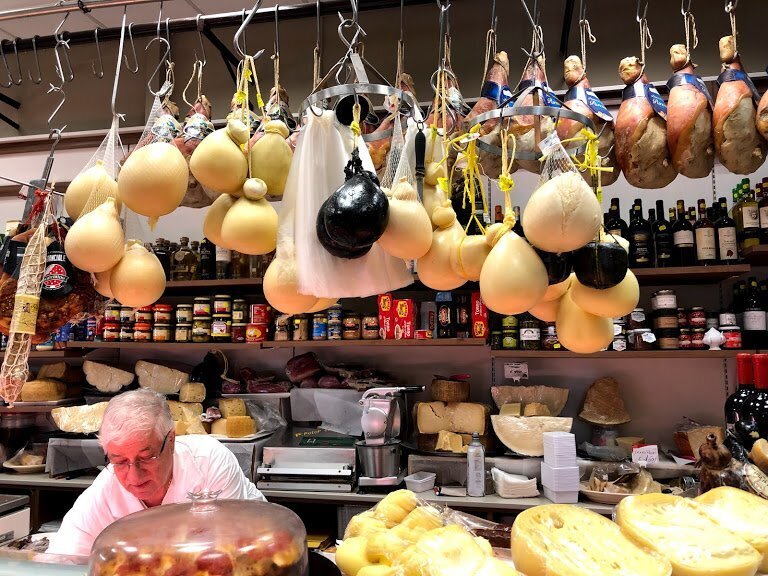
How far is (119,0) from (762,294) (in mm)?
3001

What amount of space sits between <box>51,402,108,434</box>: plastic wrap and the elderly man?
163 centimetres

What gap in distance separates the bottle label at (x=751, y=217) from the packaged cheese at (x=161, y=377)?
313cm

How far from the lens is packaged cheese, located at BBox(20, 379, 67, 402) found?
3559mm

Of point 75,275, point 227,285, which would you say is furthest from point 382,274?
point 227,285

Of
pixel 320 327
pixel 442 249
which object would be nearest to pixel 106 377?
pixel 320 327

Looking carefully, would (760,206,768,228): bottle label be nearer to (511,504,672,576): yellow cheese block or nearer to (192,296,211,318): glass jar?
(511,504,672,576): yellow cheese block

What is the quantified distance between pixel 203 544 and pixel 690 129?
1.59 meters

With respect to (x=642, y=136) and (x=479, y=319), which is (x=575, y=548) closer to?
(x=642, y=136)

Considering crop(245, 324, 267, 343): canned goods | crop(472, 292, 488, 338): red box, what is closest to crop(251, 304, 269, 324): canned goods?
crop(245, 324, 267, 343): canned goods

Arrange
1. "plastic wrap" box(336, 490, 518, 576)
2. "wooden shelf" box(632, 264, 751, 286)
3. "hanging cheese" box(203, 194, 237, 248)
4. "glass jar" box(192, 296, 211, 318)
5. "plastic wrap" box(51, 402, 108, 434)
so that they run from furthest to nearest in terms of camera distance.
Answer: "glass jar" box(192, 296, 211, 318) → "plastic wrap" box(51, 402, 108, 434) → "wooden shelf" box(632, 264, 751, 286) → "hanging cheese" box(203, 194, 237, 248) → "plastic wrap" box(336, 490, 518, 576)

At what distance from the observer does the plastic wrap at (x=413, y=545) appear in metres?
0.76

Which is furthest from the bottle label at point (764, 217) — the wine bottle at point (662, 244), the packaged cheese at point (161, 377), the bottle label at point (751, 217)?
the packaged cheese at point (161, 377)

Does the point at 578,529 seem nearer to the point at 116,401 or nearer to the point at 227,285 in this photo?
the point at 116,401

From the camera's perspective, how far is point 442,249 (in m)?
1.30
